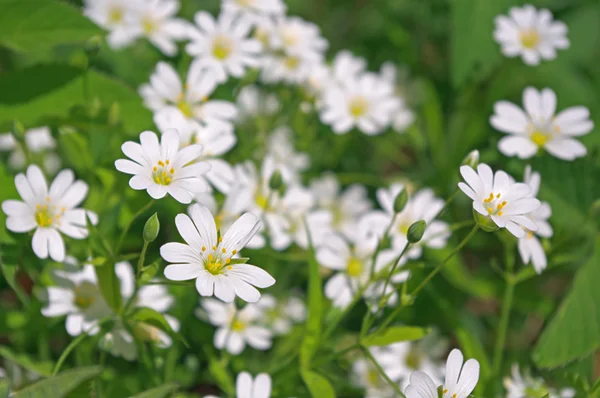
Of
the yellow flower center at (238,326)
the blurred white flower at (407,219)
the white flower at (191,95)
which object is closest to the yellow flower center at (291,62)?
the white flower at (191,95)

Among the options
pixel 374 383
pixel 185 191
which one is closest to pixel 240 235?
pixel 185 191

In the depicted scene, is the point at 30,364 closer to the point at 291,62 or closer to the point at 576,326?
the point at 291,62

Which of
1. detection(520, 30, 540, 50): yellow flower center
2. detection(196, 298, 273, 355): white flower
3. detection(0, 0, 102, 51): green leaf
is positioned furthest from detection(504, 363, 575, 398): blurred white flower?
detection(0, 0, 102, 51): green leaf

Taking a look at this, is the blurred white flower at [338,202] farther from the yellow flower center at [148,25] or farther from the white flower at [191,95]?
the yellow flower center at [148,25]

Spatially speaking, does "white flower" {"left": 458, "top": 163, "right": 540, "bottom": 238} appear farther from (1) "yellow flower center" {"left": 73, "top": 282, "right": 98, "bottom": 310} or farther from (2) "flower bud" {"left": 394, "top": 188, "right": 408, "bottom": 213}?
(1) "yellow flower center" {"left": 73, "top": 282, "right": 98, "bottom": 310}

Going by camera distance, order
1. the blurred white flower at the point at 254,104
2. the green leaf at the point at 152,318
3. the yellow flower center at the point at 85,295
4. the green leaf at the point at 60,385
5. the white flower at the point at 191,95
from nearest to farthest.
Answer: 1. the green leaf at the point at 60,385
2. the green leaf at the point at 152,318
3. the yellow flower center at the point at 85,295
4. the white flower at the point at 191,95
5. the blurred white flower at the point at 254,104

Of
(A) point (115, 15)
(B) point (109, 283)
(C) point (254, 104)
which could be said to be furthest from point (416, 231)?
(A) point (115, 15)

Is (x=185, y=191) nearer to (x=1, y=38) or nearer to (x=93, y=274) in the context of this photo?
(x=93, y=274)
